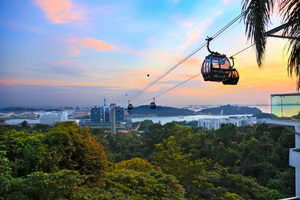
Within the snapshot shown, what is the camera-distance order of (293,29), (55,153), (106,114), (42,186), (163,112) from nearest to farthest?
(293,29) → (42,186) → (55,153) → (163,112) → (106,114)

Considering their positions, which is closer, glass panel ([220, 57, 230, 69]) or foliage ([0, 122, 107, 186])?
glass panel ([220, 57, 230, 69])

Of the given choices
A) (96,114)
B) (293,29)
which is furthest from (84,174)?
(96,114)

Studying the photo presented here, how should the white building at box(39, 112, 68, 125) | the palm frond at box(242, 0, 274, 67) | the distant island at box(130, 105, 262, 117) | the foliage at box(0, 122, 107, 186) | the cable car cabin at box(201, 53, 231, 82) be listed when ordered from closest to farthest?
the palm frond at box(242, 0, 274, 67) → the cable car cabin at box(201, 53, 231, 82) → the foliage at box(0, 122, 107, 186) → the white building at box(39, 112, 68, 125) → the distant island at box(130, 105, 262, 117)

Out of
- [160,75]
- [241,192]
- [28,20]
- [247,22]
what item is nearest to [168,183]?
[247,22]

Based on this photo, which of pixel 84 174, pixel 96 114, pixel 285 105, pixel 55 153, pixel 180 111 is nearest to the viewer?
pixel 55 153

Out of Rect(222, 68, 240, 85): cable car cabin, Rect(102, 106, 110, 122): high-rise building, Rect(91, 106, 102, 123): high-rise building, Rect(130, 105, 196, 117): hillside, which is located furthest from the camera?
Rect(102, 106, 110, 122): high-rise building

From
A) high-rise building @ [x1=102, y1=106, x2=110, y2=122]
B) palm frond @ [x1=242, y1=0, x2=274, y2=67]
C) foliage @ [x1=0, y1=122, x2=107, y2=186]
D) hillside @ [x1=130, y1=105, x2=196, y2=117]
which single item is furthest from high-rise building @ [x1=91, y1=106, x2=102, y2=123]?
palm frond @ [x1=242, y1=0, x2=274, y2=67]

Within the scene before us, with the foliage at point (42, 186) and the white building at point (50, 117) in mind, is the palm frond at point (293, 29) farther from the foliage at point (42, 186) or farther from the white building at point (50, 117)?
the white building at point (50, 117)

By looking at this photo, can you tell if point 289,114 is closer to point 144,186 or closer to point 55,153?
point 144,186

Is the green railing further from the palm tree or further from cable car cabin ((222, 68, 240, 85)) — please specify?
the palm tree
